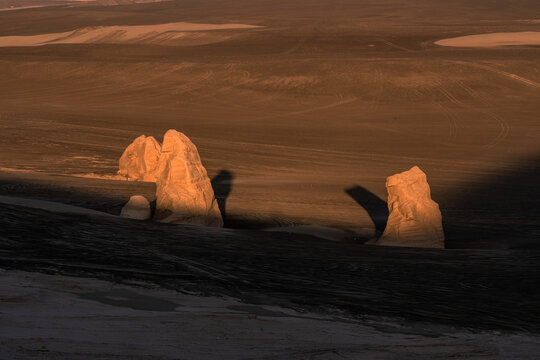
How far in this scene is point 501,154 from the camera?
2619 centimetres

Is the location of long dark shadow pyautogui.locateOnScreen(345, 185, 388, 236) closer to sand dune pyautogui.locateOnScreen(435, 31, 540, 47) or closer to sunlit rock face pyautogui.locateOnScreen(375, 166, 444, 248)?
sunlit rock face pyautogui.locateOnScreen(375, 166, 444, 248)

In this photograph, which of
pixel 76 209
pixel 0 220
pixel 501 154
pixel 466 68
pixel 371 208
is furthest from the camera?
pixel 466 68

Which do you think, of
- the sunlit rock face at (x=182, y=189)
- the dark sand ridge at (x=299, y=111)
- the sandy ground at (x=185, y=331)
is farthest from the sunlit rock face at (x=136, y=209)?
the sandy ground at (x=185, y=331)

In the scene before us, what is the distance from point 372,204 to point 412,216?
12.7 feet

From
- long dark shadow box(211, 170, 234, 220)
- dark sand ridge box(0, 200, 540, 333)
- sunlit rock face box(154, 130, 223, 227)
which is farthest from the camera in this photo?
long dark shadow box(211, 170, 234, 220)

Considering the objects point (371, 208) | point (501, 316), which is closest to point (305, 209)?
point (371, 208)

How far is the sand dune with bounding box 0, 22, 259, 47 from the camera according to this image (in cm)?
6944

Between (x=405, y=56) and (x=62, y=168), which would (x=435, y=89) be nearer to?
(x=405, y=56)

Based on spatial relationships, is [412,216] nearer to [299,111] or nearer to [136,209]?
[136,209]

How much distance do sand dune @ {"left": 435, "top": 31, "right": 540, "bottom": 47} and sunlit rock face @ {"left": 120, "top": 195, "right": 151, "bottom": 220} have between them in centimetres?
4674

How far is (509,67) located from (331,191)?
99.5 ft

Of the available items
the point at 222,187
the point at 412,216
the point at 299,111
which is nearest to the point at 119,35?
the point at 299,111

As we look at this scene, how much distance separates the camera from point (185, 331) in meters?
6.12

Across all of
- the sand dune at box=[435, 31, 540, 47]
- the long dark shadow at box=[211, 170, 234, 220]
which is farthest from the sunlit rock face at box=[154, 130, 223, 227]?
the sand dune at box=[435, 31, 540, 47]
